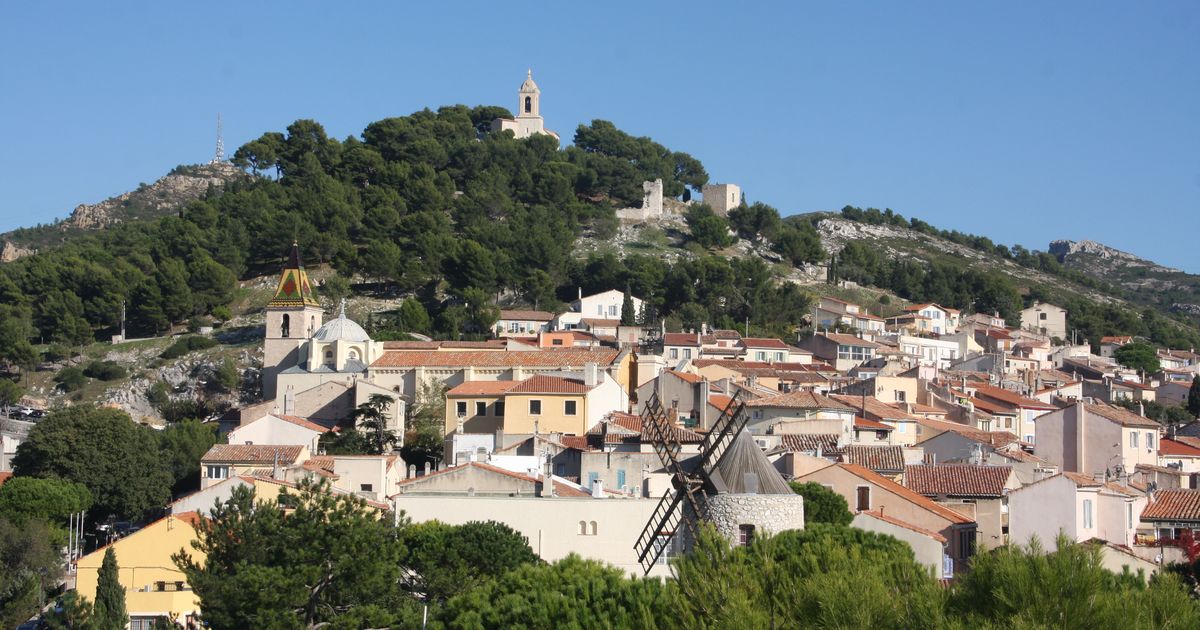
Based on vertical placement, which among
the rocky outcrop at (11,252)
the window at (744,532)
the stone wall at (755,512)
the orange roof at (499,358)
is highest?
the rocky outcrop at (11,252)

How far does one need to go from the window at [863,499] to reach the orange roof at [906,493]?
0.76ft

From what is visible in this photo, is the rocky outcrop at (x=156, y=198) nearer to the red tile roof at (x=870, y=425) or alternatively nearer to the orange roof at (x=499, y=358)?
the orange roof at (x=499, y=358)

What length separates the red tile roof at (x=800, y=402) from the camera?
50000 mm

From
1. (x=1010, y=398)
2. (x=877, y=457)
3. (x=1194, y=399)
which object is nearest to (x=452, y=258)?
(x=1010, y=398)

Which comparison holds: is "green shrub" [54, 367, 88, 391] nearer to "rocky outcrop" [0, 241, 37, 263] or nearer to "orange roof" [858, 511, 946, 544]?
"rocky outcrop" [0, 241, 37, 263]

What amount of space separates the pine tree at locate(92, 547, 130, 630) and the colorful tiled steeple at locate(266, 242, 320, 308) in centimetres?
4113

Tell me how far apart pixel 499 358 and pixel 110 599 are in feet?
106

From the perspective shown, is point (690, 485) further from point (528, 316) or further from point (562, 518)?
point (528, 316)

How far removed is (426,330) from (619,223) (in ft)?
115

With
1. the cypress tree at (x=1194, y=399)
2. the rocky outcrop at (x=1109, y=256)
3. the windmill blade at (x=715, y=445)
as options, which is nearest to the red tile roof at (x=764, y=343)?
the cypress tree at (x=1194, y=399)

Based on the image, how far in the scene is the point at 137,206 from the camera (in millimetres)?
145625

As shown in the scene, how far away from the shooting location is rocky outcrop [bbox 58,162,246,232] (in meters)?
144

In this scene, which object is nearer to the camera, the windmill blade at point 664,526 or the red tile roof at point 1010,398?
the windmill blade at point 664,526

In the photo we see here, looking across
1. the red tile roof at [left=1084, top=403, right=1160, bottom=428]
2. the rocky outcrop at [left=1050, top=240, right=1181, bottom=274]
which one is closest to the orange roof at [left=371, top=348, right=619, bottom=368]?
the red tile roof at [left=1084, top=403, right=1160, bottom=428]
